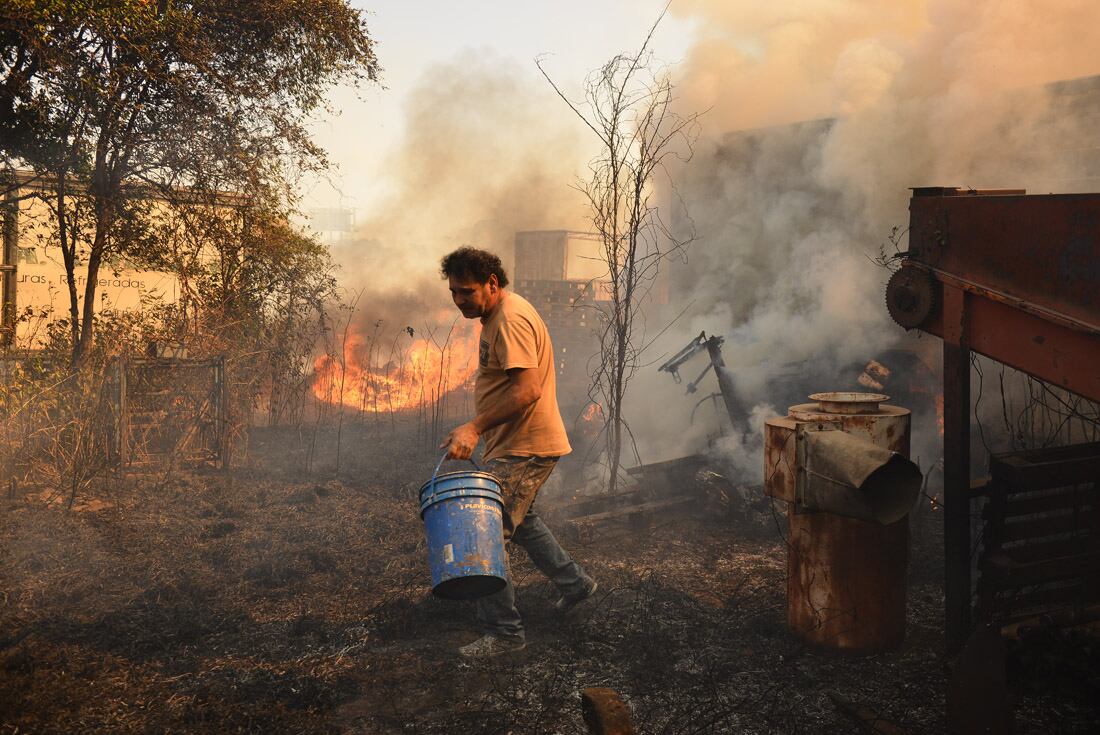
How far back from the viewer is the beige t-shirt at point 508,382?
3.81m

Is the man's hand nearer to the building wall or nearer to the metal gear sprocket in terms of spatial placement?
the metal gear sprocket

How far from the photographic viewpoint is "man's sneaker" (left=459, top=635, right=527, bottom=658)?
12.6ft

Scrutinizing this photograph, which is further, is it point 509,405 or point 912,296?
point 912,296

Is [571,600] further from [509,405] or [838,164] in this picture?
[838,164]

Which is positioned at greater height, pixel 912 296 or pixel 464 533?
pixel 912 296

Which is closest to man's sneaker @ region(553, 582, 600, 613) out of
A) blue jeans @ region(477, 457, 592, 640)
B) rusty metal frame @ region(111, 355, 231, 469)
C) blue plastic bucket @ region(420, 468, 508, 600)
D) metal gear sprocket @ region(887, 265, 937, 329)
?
blue jeans @ region(477, 457, 592, 640)

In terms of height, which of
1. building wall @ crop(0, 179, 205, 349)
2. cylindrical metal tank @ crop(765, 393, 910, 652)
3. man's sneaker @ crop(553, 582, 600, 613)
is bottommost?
man's sneaker @ crop(553, 582, 600, 613)

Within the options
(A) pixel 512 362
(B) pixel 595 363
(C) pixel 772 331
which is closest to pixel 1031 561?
(A) pixel 512 362

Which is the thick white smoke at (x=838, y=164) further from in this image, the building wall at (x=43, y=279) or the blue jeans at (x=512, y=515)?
the building wall at (x=43, y=279)

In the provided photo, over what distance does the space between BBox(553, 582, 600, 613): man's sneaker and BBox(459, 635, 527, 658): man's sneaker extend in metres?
0.42

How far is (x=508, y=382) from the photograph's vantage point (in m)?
3.91

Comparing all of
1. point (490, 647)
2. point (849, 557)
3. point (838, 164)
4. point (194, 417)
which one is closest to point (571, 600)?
point (490, 647)

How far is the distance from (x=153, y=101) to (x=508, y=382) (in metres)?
6.51

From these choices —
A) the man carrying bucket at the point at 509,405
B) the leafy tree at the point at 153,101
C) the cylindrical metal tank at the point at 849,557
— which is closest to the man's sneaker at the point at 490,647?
the man carrying bucket at the point at 509,405
